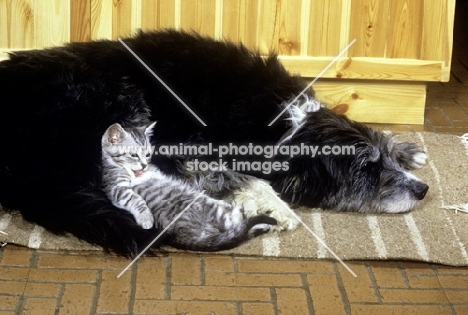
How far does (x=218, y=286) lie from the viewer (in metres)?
3.34

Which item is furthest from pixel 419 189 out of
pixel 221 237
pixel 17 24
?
pixel 17 24

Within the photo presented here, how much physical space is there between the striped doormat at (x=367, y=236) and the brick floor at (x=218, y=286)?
0.05 meters

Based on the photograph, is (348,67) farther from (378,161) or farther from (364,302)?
(364,302)

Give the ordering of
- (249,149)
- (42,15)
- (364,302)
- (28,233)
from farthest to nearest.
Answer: (42,15) < (249,149) < (28,233) < (364,302)

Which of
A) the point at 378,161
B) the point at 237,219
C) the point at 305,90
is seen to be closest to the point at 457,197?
the point at 378,161

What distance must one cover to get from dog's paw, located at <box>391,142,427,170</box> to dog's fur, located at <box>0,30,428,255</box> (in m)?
0.10

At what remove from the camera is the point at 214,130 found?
3965 mm

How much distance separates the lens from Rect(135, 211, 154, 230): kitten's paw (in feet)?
11.7

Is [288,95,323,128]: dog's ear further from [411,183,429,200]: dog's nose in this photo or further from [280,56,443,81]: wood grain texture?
[280,56,443,81]: wood grain texture

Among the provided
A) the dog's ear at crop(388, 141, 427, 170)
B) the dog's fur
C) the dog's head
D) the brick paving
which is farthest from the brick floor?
the dog's ear at crop(388, 141, 427, 170)

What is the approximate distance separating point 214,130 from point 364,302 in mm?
1193

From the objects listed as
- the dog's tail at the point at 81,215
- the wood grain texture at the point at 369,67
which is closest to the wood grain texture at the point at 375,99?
the wood grain texture at the point at 369,67

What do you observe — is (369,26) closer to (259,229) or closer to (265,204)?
(265,204)

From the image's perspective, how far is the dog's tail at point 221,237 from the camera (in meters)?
3.55
